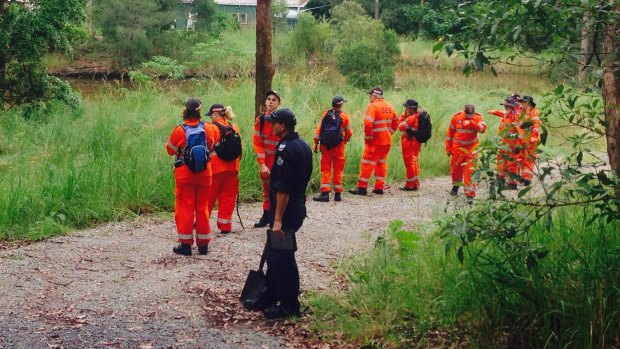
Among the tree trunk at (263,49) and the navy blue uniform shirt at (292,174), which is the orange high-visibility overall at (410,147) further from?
the navy blue uniform shirt at (292,174)

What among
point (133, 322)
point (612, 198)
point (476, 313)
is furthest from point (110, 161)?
point (612, 198)

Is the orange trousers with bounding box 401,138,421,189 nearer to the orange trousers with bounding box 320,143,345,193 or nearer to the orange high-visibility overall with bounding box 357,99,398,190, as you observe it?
the orange high-visibility overall with bounding box 357,99,398,190

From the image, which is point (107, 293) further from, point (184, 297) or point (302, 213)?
point (302, 213)

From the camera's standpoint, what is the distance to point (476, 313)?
6.34 meters

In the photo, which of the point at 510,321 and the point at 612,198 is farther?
the point at 510,321

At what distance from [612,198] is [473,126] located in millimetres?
7763

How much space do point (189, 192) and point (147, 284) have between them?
142 cm

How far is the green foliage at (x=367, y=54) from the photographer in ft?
Answer: 95.7

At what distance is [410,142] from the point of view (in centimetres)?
1427

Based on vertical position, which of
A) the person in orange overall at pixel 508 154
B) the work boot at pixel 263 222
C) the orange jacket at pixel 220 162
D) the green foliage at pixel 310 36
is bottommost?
the work boot at pixel 263 222

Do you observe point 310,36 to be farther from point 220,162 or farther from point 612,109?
point 612,109

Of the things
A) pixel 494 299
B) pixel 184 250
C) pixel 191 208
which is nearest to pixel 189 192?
pixel 191 208

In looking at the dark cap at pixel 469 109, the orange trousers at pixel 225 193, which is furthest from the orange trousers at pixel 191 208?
the dark cap at pixel 469 109

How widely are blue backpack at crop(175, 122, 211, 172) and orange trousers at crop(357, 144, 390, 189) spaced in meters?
5.13
